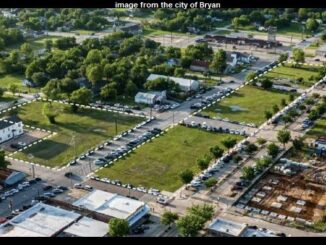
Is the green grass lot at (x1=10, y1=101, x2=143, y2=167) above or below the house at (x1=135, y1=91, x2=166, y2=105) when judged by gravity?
below

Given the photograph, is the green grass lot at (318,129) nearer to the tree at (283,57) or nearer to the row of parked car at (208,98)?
the row of parked car at (208,98)

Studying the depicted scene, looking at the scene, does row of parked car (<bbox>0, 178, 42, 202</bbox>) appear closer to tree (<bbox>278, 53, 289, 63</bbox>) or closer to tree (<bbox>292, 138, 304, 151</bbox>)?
tree (<bbox>292, 138, 304, 151</bbox>)

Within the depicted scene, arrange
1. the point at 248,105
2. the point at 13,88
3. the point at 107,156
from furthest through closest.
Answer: the point at 13,88
the point at 248,105
the point at 107,156

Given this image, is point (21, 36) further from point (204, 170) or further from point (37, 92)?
point (204, 170)

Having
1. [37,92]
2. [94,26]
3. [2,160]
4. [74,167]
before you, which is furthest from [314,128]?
[94,26]

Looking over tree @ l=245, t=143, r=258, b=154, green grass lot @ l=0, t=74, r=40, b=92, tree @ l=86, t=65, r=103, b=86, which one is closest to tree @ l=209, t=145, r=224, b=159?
Result: tree @ l=245, t=143, r=258, b=154

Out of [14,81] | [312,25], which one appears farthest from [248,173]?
[312,25]

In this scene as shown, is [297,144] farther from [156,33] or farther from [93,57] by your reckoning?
[156,33]
